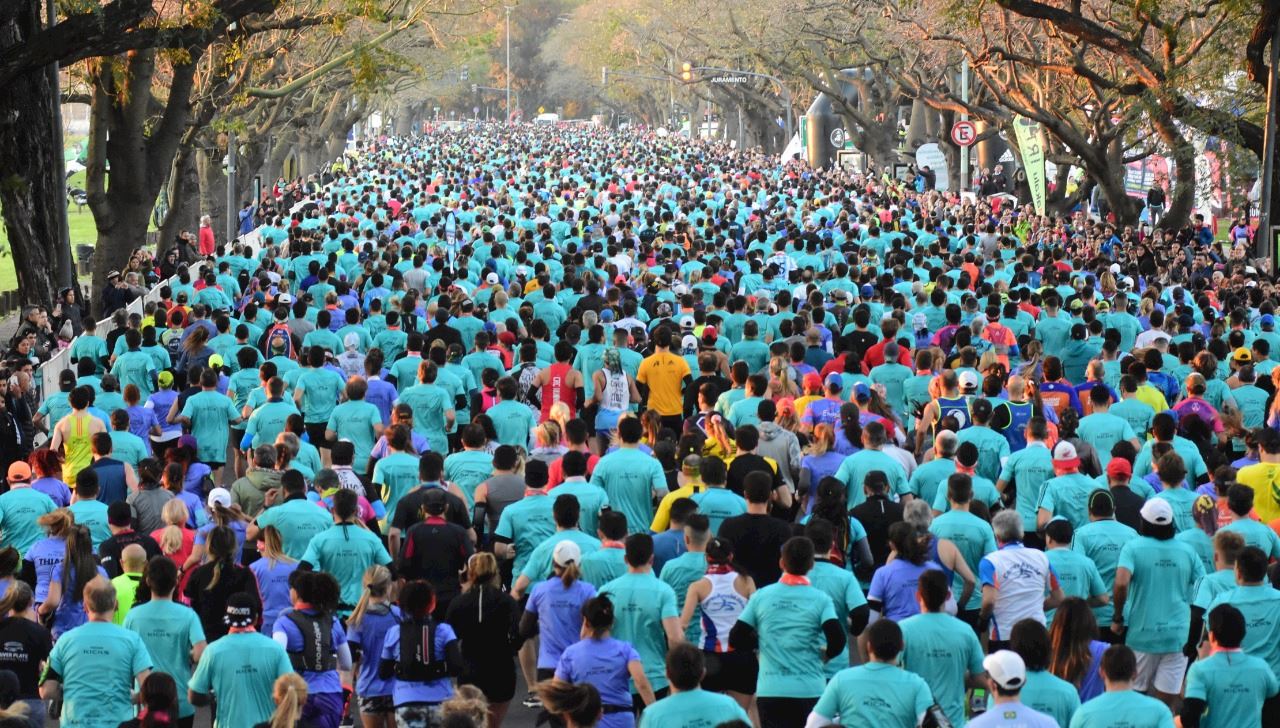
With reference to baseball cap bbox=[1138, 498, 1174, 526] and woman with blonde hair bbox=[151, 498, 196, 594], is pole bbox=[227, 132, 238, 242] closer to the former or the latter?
woman with blonde hair bbox=[151, 498, 196, 594]

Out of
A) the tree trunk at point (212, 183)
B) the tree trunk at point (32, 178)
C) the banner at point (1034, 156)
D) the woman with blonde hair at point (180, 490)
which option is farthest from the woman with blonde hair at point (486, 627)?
the tree trunk at point (212, 183)

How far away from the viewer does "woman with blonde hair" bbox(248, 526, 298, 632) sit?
889 cm

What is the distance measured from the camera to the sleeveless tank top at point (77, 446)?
12.5 m

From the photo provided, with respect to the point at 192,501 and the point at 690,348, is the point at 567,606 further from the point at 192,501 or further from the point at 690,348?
the point at 690,348

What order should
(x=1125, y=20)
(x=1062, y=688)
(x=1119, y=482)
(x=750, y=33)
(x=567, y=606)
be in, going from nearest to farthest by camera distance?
(x=1062, y=688) < (x=567, y=606) < (x=1119, y=482) < (x=1125, y=20) < (x=750, y=33)

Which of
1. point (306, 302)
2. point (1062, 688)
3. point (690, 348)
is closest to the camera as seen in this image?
point (1062, 688)

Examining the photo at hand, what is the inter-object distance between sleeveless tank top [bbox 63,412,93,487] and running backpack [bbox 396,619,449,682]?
5.28 metres

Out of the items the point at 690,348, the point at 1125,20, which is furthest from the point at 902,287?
the point at 1125,20

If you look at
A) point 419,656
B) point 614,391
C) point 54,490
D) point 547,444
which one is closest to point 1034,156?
point 614,391

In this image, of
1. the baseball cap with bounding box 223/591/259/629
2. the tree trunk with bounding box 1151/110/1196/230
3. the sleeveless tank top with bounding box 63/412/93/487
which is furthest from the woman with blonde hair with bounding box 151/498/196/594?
the tree trunk with bounding box 1151/110/1196/230

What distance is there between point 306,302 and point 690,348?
4.21 meters

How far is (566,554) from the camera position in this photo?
846 centimetres

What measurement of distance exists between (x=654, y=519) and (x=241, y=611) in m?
2.81

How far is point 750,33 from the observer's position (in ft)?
183
